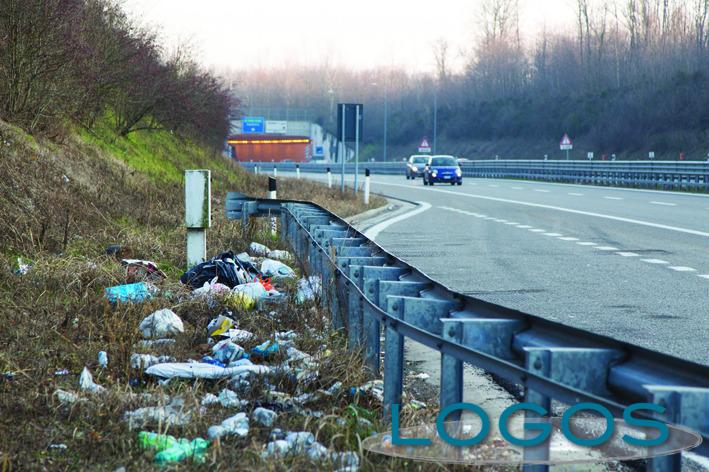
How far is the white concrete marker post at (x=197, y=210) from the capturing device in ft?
32.3

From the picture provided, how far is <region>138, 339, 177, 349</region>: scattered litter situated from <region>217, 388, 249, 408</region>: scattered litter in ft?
4.00

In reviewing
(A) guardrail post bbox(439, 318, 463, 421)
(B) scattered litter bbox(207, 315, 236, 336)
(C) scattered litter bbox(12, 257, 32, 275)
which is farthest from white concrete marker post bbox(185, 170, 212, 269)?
(A) guardrail post bbox(439, 318, 463, 421)

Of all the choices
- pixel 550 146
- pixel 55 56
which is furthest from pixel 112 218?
pixel 550 146

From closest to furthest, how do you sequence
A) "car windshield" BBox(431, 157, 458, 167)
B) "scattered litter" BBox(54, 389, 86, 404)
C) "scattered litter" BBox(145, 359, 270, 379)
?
"scattered litter" BBox(54, 389, 86, 404) → "scattered litter" BBox(145, 359, 270, 379) → "car windshield" BBox(431, 157, 458, 167)

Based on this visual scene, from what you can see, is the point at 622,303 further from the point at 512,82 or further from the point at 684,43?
the point at 512,82

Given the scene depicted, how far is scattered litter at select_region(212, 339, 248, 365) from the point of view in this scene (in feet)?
20.1

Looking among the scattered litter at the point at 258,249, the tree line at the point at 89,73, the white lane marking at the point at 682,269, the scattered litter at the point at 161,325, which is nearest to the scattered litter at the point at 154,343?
the scattered litter at the point at 161,325

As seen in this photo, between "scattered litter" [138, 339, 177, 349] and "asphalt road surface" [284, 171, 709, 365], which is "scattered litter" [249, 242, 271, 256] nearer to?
"asphalt road surface" [284, 171, 709, 365]

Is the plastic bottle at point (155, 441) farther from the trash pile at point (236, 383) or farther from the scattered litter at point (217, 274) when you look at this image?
the scattered litter at point (217, 274)

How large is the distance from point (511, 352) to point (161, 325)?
Result: 10.6 ft

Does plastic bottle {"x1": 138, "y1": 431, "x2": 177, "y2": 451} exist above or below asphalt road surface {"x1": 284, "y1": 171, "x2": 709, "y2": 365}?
above

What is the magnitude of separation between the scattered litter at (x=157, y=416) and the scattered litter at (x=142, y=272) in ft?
13.2

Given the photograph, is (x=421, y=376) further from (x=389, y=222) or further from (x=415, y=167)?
(x=415, y=167)

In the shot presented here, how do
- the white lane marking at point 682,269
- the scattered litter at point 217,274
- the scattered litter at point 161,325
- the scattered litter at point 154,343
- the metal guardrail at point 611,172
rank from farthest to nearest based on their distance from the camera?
the metal guardrail at point 611,172
the white lane marking at point 682,269
the scattered litter at point 217,274
the scattered litter at point 161,325
the scattered litter at point 154,343
